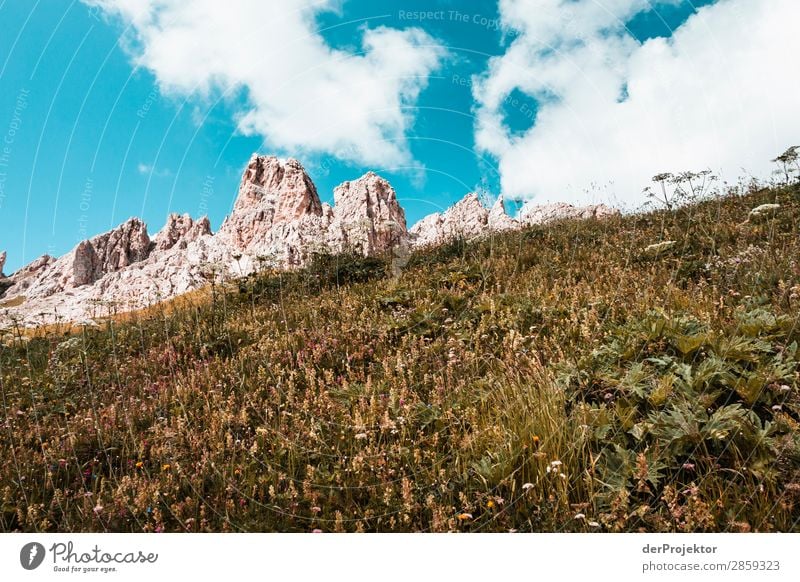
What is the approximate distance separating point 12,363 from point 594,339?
9.76 meters

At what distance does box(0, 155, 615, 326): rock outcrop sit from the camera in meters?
9.38

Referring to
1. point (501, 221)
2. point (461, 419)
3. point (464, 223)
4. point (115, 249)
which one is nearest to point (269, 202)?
point (501, 221)

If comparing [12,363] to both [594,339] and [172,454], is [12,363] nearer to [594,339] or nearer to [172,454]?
[172,454]

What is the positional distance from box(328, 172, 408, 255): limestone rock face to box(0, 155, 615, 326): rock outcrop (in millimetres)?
29

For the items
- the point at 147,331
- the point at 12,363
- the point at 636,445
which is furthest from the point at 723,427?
the point at 12,363

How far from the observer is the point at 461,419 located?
347 centimetres

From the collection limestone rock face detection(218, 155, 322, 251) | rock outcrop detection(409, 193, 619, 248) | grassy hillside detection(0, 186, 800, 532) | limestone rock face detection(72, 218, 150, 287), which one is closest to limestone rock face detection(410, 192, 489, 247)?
rock outcrop detection(409, 193, 619, 248)

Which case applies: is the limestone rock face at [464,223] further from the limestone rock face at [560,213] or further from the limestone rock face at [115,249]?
the limestone rock face at [115,249]

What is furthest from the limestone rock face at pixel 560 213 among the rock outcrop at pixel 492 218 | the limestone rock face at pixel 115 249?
the limestone rock face at pixel 115 249

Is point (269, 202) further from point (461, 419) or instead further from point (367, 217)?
point (461, 419)

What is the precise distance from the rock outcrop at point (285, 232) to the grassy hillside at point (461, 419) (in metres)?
3.09

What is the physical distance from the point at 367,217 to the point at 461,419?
8.55 m

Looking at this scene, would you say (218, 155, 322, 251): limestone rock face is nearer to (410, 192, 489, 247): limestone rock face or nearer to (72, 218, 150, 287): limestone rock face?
(410, 192, 489, 247): limestone rock face

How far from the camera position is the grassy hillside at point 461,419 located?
2574mm
